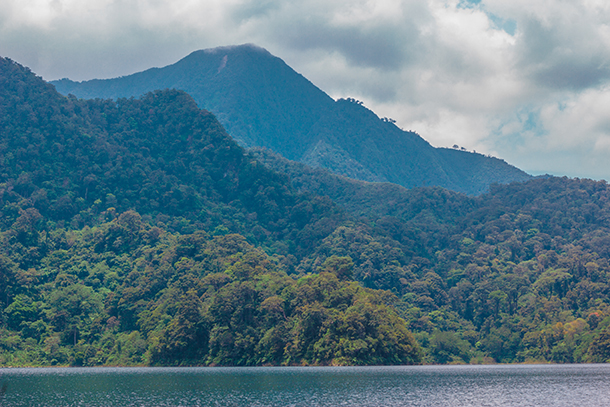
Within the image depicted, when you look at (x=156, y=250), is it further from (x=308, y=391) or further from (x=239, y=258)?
(x=308, y=391)

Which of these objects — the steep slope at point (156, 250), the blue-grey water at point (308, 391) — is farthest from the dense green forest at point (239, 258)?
the blue-grey water at point (308, 391)

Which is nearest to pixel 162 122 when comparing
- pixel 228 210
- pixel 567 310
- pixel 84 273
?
pixel 228 210

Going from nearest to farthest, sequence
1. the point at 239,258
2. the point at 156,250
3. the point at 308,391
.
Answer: the point at 308,391 < the point at 239,258 < the point at 156,250

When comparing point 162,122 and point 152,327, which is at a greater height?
point 162,122

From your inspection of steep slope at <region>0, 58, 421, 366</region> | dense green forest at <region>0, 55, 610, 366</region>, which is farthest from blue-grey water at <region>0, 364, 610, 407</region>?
dense green forest at <region>0, 55, 610, 366</region>

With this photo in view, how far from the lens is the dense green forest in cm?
9275

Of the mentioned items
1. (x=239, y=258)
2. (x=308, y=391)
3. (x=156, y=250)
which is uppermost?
(x=156, y=250)

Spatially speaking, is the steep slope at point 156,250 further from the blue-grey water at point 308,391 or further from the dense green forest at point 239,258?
the blue-grey water at point 308,391

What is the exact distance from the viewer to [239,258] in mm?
114000

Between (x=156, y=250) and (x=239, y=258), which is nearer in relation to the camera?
(x=239, y=258)

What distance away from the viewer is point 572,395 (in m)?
44.3

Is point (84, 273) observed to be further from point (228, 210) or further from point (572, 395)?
point (572, 395)

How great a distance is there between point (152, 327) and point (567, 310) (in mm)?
72973

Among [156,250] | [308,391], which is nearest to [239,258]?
[156,250]
